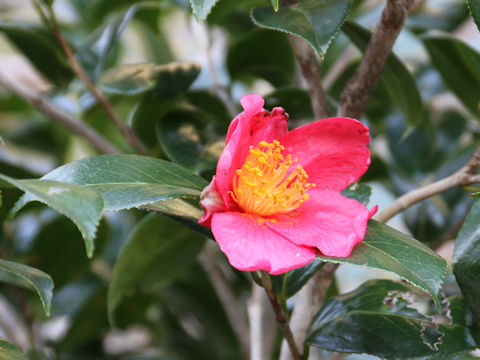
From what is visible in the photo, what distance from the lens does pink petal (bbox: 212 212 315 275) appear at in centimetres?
47

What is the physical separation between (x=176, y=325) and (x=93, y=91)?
61 centimetres

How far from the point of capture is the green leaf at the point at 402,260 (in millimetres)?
461

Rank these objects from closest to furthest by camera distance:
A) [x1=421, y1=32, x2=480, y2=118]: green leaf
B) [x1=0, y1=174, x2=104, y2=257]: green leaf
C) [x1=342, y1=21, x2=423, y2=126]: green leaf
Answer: [x1=0, y1=174, x2=104, y2=257]: green leaf < [x1=342, y1=21, x2=423, y2=126]: green leaf < [x1=421, y1=32, x2=480, y2=118]: green leaf

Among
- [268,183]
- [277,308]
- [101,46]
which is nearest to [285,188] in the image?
[268,183]

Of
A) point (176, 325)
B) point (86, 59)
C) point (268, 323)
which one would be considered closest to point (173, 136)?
point (86, 59)

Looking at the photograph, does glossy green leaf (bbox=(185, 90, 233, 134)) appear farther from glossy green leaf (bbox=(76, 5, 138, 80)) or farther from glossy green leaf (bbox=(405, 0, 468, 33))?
glossy green leaf (bbox=(405, 0, 468, 33))

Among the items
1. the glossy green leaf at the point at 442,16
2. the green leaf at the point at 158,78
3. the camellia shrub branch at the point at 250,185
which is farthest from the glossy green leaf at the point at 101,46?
the glossy green leaf at the point at 442,16

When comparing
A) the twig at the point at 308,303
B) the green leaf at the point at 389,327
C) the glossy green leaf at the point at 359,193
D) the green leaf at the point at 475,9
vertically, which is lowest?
the twig at the point at 308,303

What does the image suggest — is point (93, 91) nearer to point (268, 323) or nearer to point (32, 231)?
point (32, 231)

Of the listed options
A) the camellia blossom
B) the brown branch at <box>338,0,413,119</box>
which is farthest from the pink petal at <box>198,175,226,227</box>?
the brown branch at <box>338,0,413,119</box>

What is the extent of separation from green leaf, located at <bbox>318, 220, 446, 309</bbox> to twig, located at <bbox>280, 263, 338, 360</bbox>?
151 millimetres

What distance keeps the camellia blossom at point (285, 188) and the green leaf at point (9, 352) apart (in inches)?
7.7

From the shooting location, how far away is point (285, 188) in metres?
0.58

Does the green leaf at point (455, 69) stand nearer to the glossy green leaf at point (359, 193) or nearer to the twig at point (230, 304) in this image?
the glossy green leaf at point (359, 193)
